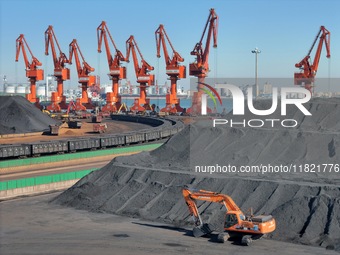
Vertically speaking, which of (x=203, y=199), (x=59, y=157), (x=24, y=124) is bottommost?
(x=59, y=157)

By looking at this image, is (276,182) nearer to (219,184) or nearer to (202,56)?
(219,184)

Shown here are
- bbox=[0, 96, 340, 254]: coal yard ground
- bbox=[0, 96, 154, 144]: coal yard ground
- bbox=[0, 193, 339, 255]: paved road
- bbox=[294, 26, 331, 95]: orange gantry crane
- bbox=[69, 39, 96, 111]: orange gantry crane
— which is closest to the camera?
bbox=[0, 193, 339, 255]: paved road

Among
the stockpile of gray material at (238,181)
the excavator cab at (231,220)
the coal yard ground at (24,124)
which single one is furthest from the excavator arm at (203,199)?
the coal yard ground at (24,124)

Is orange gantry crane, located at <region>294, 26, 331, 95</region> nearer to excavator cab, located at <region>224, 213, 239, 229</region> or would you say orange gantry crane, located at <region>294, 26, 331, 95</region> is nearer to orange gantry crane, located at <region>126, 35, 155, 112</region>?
orange gantry crane, located at <region>126, 35, 155, 112</region>

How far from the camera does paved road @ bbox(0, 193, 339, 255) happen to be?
2605cm

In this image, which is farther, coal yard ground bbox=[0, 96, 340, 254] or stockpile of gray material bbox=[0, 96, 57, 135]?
stockpile of gray material bbox=[0, 96, 57, 135]

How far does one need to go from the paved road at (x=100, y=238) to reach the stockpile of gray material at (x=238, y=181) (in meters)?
1.37

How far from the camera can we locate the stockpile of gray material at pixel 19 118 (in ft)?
237

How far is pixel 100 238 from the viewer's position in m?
28.2

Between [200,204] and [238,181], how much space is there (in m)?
2.79

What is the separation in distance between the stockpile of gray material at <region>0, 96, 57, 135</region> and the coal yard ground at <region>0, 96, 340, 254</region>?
3372cm

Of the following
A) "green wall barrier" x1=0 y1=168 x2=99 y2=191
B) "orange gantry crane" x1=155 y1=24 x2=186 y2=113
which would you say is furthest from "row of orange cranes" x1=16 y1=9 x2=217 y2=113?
"green wall barrier" x1=0 y1=168 x2=99 y2=191

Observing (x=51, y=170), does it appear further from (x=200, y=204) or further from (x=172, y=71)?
(x=172, y=71)

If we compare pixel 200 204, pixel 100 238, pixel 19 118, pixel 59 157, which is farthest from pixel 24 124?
pixel 100 238
